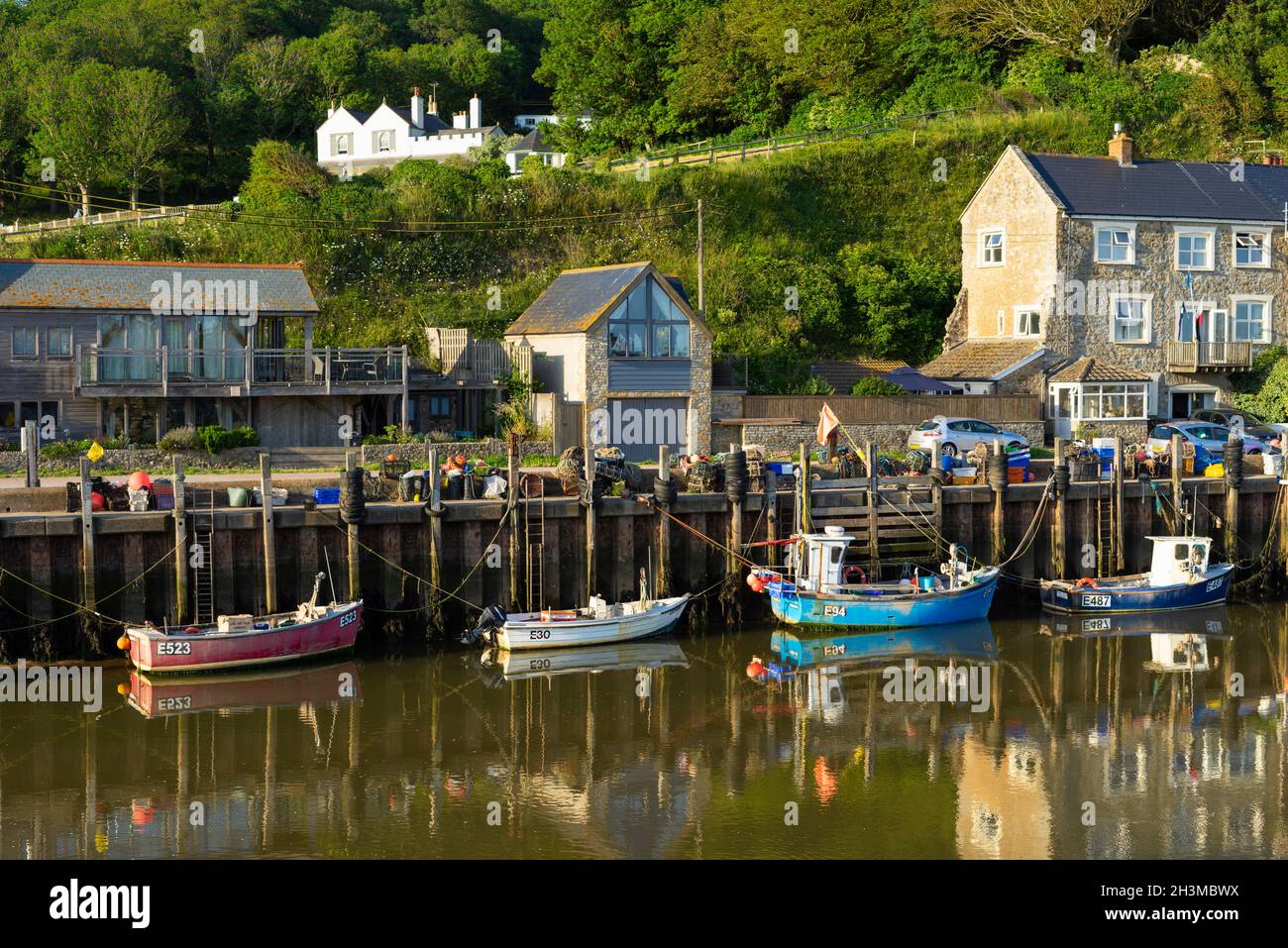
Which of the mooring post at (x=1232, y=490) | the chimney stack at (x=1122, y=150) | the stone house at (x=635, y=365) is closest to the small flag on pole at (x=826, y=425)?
the stone house at (x=635, y=365)

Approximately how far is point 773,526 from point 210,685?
1332 centimetres

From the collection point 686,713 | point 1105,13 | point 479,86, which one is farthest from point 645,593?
point 479,86

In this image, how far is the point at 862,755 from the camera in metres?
26.2

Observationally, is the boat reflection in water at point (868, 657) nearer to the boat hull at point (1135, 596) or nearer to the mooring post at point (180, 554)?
the boat hull at point (1135, 596)

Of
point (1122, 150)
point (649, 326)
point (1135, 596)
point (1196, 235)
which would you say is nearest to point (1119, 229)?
point (1196, 235)

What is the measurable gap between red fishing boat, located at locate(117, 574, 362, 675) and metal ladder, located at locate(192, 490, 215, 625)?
0.38m

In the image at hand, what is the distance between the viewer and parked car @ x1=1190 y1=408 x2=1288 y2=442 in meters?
50.1

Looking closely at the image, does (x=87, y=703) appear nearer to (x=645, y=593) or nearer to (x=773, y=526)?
(x=645, y=593)

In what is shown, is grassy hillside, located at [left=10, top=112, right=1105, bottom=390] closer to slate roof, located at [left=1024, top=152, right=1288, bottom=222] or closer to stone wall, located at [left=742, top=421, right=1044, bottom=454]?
stone wall, located at [left=742, top=421, right=1044, bottom=454]

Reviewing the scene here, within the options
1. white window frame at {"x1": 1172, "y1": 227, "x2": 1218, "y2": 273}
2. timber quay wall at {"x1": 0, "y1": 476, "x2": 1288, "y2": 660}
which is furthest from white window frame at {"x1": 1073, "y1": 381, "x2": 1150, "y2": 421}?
timber quay wall at {"x1": 0, "y1": 476, "x2": 1288, "y2": 660}

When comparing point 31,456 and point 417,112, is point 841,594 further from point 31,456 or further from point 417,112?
point 417,112

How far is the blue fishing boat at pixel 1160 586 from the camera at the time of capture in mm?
36750

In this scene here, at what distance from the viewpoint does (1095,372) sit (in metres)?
51.9
